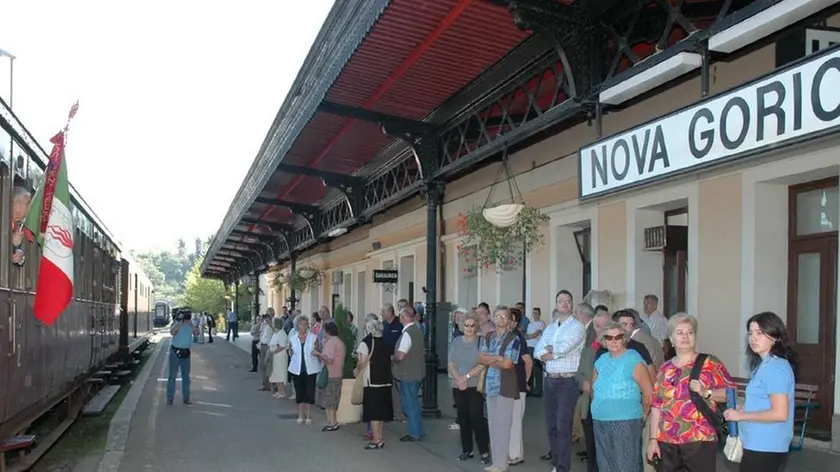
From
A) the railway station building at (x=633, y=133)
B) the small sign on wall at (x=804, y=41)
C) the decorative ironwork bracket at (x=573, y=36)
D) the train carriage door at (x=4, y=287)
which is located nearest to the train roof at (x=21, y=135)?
the train carriage door at (x=4, y=287)

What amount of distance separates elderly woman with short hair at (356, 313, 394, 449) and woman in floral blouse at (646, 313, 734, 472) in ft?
16.1

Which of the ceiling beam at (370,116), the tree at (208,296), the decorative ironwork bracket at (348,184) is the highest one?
the ceiling beam at (370,116)

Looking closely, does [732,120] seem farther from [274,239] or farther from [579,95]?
[274,239]

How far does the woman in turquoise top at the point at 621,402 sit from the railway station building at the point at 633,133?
134cm

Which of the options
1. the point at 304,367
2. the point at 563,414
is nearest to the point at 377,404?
the point at 304,367

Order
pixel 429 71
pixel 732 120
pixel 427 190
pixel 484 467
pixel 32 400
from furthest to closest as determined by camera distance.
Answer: pixel 427 190
pixel 429 71
pixel 484 467
pixel 32 400
pixel 732 120

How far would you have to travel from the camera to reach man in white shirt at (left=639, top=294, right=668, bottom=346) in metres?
10.1

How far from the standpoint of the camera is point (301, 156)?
15703 millimetres

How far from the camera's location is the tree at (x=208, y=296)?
70500 mm

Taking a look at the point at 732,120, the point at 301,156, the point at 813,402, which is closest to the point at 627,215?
the point at 813,402

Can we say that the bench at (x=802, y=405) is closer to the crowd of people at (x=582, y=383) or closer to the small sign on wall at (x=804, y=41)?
the crowd of people at (x=582, y=383)

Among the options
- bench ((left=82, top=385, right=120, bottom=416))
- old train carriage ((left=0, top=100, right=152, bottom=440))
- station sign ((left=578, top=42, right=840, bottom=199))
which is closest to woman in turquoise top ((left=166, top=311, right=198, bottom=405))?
bench ((left=82, top=385, right=120, bottom=416))

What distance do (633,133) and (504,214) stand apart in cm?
437

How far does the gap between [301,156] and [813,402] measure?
34.0ft
